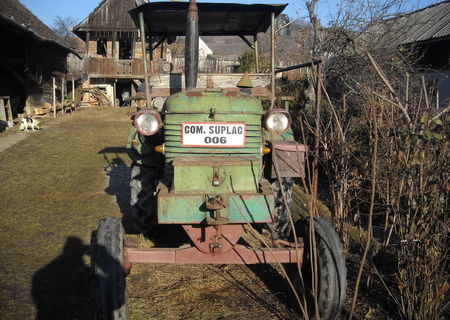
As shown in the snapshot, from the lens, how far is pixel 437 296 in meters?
3.15

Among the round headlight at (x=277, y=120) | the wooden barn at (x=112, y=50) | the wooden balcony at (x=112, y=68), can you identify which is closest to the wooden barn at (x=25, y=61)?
the wooden balcony at (x=112, y=68)

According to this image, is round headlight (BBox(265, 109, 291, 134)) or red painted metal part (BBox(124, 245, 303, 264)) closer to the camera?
red painted metal part (BBox(124, 245, 303, 264))

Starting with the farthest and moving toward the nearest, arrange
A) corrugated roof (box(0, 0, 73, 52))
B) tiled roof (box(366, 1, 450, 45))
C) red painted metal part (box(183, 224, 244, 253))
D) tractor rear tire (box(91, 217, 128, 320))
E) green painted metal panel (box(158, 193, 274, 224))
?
corrugated roof (box(0, 0, 73, 52)) < tiled roof (box(366, 1, 450, 45)) < red painted metal part (box(183, 224, 244, 253)) < green painted metal panel (box(158, 193, 274, 224)) < tractor rear tire (box(91, 217, 128, 320))

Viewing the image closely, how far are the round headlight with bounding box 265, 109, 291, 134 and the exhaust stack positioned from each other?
1203 millimetres

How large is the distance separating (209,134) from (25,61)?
18.4 metres

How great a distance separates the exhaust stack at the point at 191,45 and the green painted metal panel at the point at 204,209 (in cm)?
178

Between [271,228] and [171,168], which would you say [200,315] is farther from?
[271,228]

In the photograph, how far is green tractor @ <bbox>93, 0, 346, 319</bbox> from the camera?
319cm

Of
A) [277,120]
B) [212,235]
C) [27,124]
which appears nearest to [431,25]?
[27,124]

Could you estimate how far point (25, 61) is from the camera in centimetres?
1934

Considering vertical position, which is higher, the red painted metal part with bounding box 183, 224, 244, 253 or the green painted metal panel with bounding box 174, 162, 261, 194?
the green painted metal panel with bounding box 174, 162, 261, 194

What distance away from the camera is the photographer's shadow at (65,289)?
3664 mm

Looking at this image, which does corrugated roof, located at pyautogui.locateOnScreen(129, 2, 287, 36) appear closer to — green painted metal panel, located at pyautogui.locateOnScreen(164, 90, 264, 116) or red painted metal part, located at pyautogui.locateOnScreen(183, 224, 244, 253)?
green painted metal panel, located at pyautogui.locateOnScreen(164, 90, 264, 116)

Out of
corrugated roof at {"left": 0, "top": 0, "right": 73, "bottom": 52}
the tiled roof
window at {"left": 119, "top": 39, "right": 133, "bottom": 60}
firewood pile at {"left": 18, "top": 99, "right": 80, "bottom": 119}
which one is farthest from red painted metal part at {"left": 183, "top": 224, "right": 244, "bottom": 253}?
window at {"left": 119, "top": 39, "right": 133, "bottom": 60}
